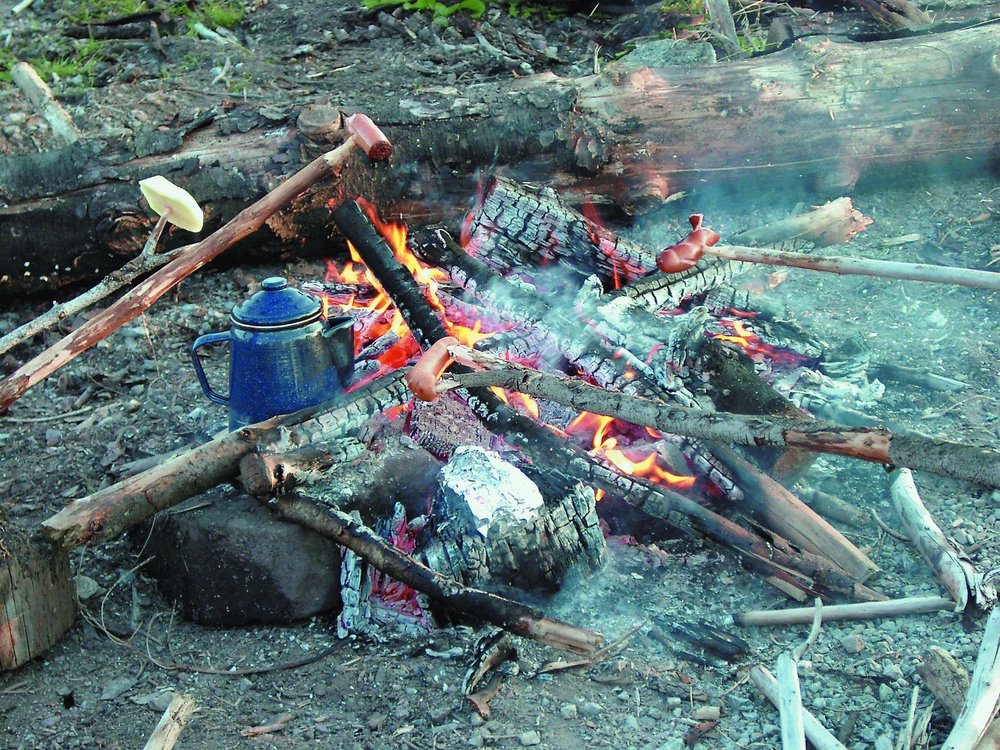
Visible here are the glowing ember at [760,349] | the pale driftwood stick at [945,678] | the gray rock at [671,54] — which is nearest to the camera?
the pale driftwood stick at [945,678]

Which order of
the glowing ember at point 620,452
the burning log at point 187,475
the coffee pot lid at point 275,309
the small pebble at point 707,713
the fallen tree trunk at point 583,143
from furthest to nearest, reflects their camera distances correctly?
1. the fallen tree trunk at point 583,143
2. the glowing ember at point 620,452
3. the coffee pot lid at point 275,309
4. the burning log at point 187,475
5. the small pebble at point 707,713

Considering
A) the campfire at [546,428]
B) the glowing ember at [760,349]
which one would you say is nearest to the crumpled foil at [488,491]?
the campfire at [546,428]

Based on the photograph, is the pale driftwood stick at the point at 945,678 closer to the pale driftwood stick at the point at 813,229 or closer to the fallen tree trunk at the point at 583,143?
the pale driftwood stick at the point at 813,229

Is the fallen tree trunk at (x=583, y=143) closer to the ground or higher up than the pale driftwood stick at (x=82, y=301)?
closer to the ground

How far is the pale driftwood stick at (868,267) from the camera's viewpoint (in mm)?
3336

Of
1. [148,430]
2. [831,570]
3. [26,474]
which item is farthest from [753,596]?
[26,474]

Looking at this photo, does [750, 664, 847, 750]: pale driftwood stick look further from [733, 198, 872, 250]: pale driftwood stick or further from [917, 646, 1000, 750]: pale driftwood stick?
[733, 198, 872, 250]: pale driftwood stick

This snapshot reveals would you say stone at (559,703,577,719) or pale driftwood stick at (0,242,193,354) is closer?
stone at (559,703,577,719)

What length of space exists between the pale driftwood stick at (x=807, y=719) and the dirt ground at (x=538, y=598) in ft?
0.19

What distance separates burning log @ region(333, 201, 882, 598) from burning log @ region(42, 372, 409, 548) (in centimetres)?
51

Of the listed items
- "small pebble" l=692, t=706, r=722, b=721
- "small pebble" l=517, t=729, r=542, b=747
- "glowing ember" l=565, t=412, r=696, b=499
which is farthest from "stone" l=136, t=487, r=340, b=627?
"small pebble" l=692, t=706, r=722, b=721

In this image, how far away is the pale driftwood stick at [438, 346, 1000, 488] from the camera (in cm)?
228

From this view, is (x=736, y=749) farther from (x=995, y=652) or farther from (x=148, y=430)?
(x=148, y=430)

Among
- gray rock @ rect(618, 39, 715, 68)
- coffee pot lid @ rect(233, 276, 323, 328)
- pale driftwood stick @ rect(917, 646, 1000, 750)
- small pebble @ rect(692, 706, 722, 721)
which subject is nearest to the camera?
pale driftwood stick @ rect(917, 646, 1000, 750)
